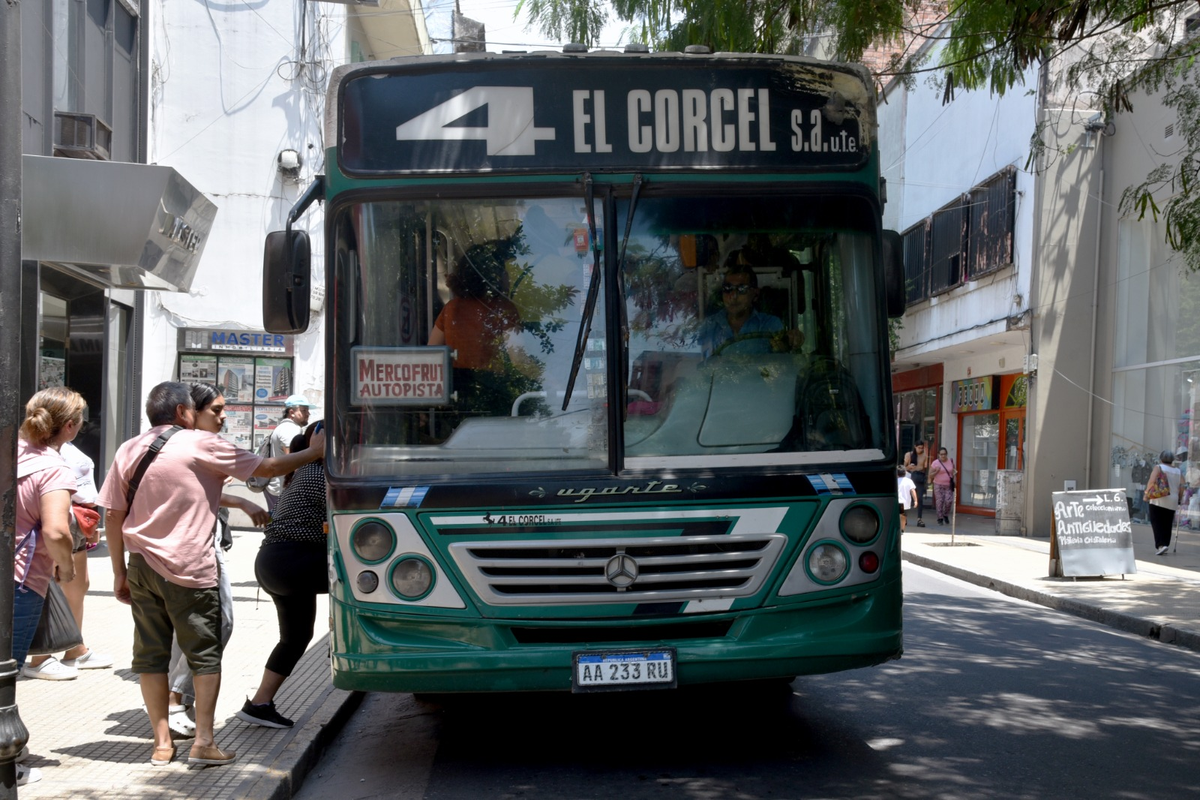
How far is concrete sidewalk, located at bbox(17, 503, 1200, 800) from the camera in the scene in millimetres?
5332

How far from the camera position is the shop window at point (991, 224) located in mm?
22625

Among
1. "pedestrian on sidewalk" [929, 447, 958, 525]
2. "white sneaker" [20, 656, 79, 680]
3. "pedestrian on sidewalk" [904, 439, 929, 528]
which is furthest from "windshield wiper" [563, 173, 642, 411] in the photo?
"pedestrian on sidewalk" [929, 447, 958, 525]

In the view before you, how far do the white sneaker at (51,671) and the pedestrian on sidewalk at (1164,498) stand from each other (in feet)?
47.4

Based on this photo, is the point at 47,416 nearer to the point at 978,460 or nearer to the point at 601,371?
the point at 601,371

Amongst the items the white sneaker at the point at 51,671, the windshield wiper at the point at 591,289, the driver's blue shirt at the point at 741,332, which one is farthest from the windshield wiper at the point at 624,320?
the white sneaker at the point at 51,671

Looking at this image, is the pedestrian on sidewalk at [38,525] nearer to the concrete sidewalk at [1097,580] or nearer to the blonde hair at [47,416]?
the blonde hair at [47,416]

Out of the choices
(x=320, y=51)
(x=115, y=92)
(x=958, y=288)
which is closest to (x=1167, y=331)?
(x=958, y=288)

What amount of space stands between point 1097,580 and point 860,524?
33.7ft

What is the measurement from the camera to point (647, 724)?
22.5 ft

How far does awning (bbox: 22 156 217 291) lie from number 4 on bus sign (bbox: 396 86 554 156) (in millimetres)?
5612

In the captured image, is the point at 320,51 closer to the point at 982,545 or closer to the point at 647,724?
the point at 982,545

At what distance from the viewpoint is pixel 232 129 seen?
19438mm

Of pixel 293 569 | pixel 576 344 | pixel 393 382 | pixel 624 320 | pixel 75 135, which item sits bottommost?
pixel 293 569

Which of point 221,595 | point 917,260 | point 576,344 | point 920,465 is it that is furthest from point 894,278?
point 917,260
